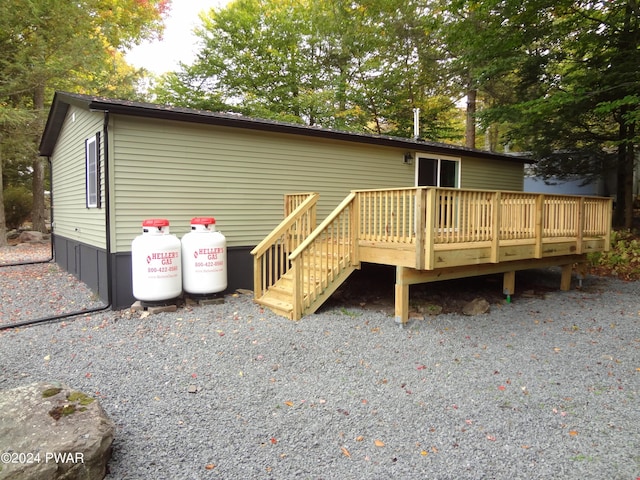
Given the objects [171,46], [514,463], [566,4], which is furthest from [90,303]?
[171,46]

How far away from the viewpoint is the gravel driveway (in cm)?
260

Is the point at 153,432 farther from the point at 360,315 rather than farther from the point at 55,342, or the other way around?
the point at 360,315

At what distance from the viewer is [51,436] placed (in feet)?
7.36

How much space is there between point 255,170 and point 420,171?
14.0 ft

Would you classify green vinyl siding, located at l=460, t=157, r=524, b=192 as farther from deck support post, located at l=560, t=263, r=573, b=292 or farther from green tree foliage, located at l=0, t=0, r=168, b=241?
green tree foliage, located at l=0, t=0, r=168, b=241

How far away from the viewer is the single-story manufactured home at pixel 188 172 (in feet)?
19.2

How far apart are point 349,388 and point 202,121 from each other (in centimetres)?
478

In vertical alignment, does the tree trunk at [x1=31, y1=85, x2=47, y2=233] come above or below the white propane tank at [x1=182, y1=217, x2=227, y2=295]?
above

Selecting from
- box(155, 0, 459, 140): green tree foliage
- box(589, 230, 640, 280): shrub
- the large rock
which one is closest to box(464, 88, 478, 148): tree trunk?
box(155, 0, 459, 140): green tree foliage

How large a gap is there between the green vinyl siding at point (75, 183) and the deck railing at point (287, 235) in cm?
243

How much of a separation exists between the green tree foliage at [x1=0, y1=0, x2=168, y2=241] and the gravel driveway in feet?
33.3

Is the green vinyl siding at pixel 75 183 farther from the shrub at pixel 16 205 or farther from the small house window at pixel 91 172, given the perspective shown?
the shrub at pixel 16 205

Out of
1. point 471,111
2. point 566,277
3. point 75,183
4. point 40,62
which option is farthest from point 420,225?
point 40,62

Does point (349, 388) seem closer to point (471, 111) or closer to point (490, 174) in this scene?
point (490, 174)
